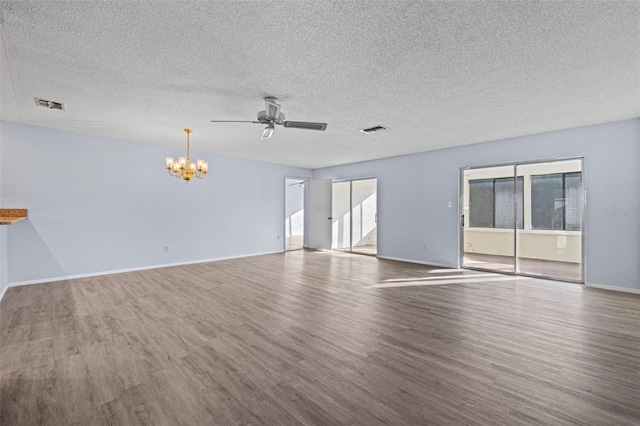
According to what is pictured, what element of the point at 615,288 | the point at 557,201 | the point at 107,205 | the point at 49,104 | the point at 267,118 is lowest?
the point at 615,288

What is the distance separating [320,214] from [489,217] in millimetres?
4620

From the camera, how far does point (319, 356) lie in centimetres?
238

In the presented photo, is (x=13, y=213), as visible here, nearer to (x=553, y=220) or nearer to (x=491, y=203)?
(x=491, y=203)

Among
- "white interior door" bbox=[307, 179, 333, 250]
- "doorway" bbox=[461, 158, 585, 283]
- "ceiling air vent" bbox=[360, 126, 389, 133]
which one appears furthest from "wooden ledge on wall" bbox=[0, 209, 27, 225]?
"doorway" bbox=[461, 158, 585, 283]

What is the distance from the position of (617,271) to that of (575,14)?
4.38 m

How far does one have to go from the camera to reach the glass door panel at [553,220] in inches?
194

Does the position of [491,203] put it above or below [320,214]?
above

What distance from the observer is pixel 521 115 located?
13.3 ft

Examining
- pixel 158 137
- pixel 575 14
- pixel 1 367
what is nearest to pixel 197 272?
pixel 158 137

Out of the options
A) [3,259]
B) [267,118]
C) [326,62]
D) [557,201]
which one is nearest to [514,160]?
[557,201]

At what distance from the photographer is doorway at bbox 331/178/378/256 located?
863 centimetres

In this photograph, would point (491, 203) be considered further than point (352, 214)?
No

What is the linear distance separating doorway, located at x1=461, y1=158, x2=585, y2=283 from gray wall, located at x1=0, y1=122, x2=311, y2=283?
19.2ft

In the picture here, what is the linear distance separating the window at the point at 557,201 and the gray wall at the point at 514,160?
0.33 metres
